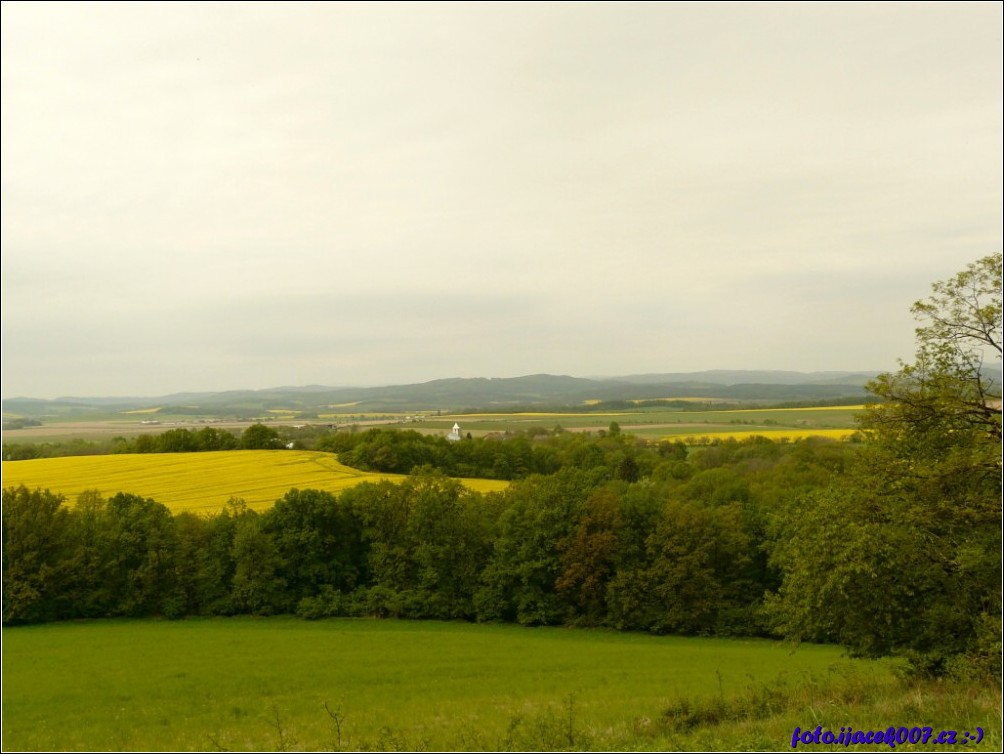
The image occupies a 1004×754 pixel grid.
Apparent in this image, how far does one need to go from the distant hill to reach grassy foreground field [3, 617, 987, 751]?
43.7 meters

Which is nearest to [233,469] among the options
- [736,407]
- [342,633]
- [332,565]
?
[332,565]

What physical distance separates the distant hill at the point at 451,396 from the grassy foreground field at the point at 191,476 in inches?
629

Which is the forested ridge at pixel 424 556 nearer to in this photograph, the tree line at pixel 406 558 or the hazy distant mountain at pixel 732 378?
the tree line at pixel 406 558

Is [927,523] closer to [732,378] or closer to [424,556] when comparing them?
[424,556]

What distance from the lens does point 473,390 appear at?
101 m

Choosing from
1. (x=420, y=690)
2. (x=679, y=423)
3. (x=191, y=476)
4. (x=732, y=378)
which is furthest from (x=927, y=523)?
(x=732, y=378)

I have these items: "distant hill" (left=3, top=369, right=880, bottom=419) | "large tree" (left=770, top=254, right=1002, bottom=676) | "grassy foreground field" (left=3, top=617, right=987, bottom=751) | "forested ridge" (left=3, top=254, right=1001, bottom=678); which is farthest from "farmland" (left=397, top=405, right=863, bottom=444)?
"large tree" (left=770, top=254, right=1002, bottom=676)

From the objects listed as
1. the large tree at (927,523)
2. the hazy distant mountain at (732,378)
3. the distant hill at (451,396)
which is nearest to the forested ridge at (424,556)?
the large tree at (927,523)

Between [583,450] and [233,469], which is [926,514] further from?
[583,450]

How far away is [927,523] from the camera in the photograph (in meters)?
13.9

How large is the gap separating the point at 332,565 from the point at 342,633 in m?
9.39

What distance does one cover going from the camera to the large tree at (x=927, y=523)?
13.6 m

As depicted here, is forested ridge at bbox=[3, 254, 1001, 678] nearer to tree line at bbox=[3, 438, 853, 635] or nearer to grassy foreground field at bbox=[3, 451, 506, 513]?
tree line at bbox=[3, 438, 853, 635]

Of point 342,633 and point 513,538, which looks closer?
point 342,633
